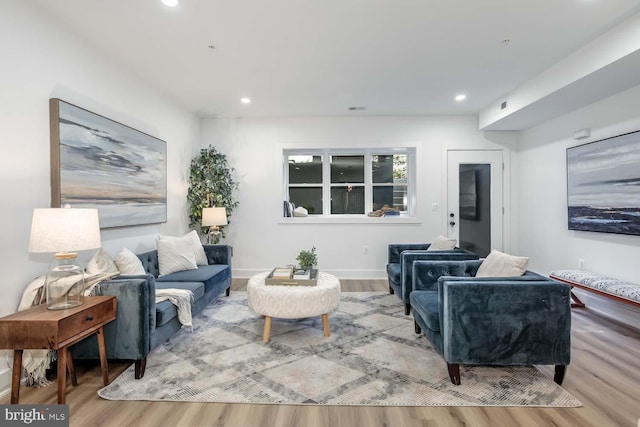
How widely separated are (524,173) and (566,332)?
3.69m

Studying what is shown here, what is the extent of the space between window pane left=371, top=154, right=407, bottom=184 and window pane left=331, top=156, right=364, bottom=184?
250 mm

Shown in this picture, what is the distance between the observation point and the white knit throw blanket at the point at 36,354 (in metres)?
2.08

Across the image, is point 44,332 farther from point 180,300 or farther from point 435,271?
point 435,271

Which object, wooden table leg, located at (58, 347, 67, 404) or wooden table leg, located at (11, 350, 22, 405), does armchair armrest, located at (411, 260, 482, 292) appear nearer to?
wooden table leg, located at (58, 347, 67, 404)

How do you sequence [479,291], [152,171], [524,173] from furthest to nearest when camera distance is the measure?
[524,173], [152,171], [479,291]

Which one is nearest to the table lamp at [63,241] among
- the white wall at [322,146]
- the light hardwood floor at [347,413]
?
the light hardwood floor at [347,413]

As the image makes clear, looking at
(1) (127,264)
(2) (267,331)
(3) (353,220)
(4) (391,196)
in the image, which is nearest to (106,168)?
(1) (127,264)

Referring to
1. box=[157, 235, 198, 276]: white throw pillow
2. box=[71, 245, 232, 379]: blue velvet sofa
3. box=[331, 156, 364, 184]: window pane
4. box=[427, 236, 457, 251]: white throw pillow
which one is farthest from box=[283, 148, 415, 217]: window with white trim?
box=[71, 245, 232, 379]: blue velvet sofa

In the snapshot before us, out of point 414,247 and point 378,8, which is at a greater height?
point 378,8

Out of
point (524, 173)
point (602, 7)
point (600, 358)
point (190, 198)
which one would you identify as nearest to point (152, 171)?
point (190, 198)

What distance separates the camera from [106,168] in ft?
9.91

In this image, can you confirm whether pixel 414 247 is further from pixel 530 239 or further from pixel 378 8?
pixel 378 8

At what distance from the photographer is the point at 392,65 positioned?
3.35 metres

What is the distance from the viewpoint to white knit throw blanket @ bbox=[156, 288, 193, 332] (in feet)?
8.56
